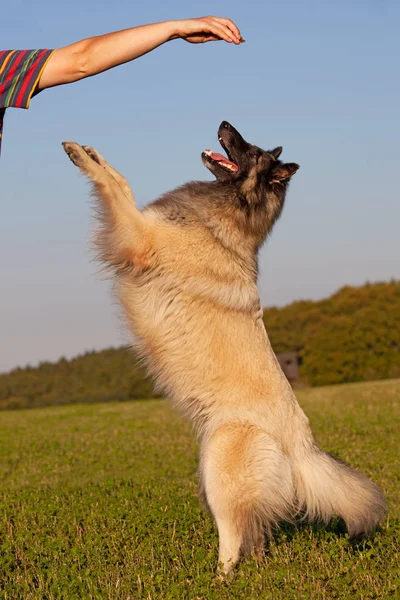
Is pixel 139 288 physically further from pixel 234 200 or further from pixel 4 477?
pixel 4 477

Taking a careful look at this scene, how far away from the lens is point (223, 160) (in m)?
5.95

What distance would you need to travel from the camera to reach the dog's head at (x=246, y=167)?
19.3 feet

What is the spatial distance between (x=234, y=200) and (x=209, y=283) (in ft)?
2.65

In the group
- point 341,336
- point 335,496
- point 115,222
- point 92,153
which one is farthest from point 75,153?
point 341,336

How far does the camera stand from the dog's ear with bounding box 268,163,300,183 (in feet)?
19.3

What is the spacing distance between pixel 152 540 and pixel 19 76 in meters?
3.77

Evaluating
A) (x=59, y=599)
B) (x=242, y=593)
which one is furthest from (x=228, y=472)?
(x=59, y=599)

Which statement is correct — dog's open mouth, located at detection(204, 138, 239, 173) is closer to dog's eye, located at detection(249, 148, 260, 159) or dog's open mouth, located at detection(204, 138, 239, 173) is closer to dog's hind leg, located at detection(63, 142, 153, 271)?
dog's eye, located at detection(249, 148, 260, 159)

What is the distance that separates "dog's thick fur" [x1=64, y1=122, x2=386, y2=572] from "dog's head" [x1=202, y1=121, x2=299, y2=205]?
0.87ft

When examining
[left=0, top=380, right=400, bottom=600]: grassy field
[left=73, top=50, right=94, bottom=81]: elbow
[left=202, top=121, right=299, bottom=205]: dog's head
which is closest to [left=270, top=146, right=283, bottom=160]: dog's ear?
[left=202, top=121, right=299, bottom=205]: dog's head

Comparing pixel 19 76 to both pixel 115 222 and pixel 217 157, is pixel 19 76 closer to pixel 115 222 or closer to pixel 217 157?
pixel 115 222

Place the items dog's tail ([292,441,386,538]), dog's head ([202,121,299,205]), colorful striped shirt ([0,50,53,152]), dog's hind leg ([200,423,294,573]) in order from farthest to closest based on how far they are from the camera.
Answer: dog's head ([202,121,299,205]) → dog's tail ([292,441,386,538]) → dog's hind leg ([200,423,294,573]) → colorful striped shirt ([0,50,53,152])

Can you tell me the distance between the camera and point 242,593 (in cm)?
432

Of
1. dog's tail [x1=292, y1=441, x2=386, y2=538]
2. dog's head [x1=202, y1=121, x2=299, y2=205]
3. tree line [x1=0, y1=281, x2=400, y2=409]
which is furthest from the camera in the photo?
tree line [x1=0, y1=281, x2=400, y2=409]
